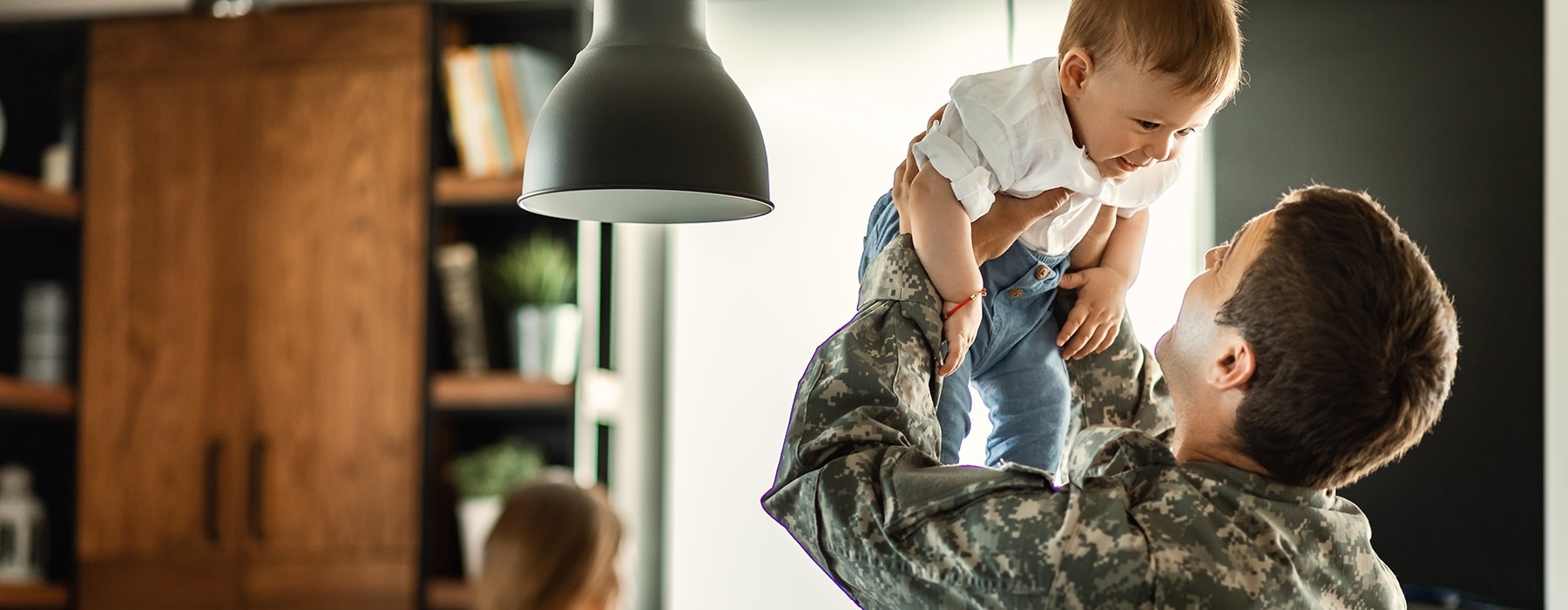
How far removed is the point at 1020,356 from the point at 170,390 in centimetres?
246

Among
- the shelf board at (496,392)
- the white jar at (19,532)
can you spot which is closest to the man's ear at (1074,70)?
the shelf board at (496,392)

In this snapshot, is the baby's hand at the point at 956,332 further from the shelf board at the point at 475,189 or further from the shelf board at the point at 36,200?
the shelf board at the point at 36,200

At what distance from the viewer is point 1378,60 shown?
2.03m

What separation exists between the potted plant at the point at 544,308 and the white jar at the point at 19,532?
1.38m

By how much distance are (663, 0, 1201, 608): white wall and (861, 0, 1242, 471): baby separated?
85 centimetres

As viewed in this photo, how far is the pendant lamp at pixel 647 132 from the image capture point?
1.47 m

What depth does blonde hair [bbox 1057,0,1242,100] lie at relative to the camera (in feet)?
4.12

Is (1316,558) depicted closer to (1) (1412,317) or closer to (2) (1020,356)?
(1) (1412,317)

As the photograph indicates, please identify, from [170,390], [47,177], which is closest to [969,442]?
[170,390]

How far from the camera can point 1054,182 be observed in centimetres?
134

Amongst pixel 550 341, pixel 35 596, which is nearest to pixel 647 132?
pixel 550 341

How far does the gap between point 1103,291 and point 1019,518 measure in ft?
1.54

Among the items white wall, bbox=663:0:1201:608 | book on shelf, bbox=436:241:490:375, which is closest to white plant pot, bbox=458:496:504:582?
book on shelf, bbox=436:241:490:375

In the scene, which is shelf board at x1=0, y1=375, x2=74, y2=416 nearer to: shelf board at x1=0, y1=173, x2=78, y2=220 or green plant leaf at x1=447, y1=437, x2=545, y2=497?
shelf board at x1=0, y1=173, x2=78, y2=220
